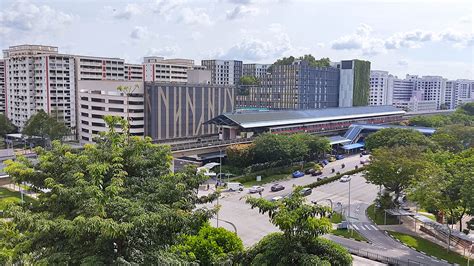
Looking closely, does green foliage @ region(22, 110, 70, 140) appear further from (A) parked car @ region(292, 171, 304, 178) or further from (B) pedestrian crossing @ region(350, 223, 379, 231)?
(B) pedestrian crossing @ region(350, 223, 379, 231)

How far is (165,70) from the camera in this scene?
371 ft

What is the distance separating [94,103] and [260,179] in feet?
109

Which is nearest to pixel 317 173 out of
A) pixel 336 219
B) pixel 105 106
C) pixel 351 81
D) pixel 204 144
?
pixel 204 144

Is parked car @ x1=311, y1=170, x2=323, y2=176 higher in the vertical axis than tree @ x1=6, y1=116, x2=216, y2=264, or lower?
lower

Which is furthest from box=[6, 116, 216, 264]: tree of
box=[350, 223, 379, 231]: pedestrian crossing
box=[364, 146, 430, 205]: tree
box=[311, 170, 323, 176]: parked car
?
box=[311, 170, 323, 176]: parked car

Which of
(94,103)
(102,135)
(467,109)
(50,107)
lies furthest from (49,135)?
(467,109)

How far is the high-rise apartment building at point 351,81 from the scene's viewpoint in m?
131

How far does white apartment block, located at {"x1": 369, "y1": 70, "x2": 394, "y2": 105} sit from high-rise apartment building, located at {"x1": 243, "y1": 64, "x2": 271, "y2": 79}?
4129 cm

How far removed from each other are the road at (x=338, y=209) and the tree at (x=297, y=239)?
6.45 metres

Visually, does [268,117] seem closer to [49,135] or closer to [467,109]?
[49,135]

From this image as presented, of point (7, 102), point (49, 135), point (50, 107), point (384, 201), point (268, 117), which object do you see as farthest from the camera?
point (7, 102)

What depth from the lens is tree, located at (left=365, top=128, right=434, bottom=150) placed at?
65.6 metres

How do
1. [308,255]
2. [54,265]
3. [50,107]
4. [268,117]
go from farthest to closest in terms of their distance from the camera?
[50,107] → [268,117] → [308,255] → [54,265]

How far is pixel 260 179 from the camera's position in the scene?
190ft
